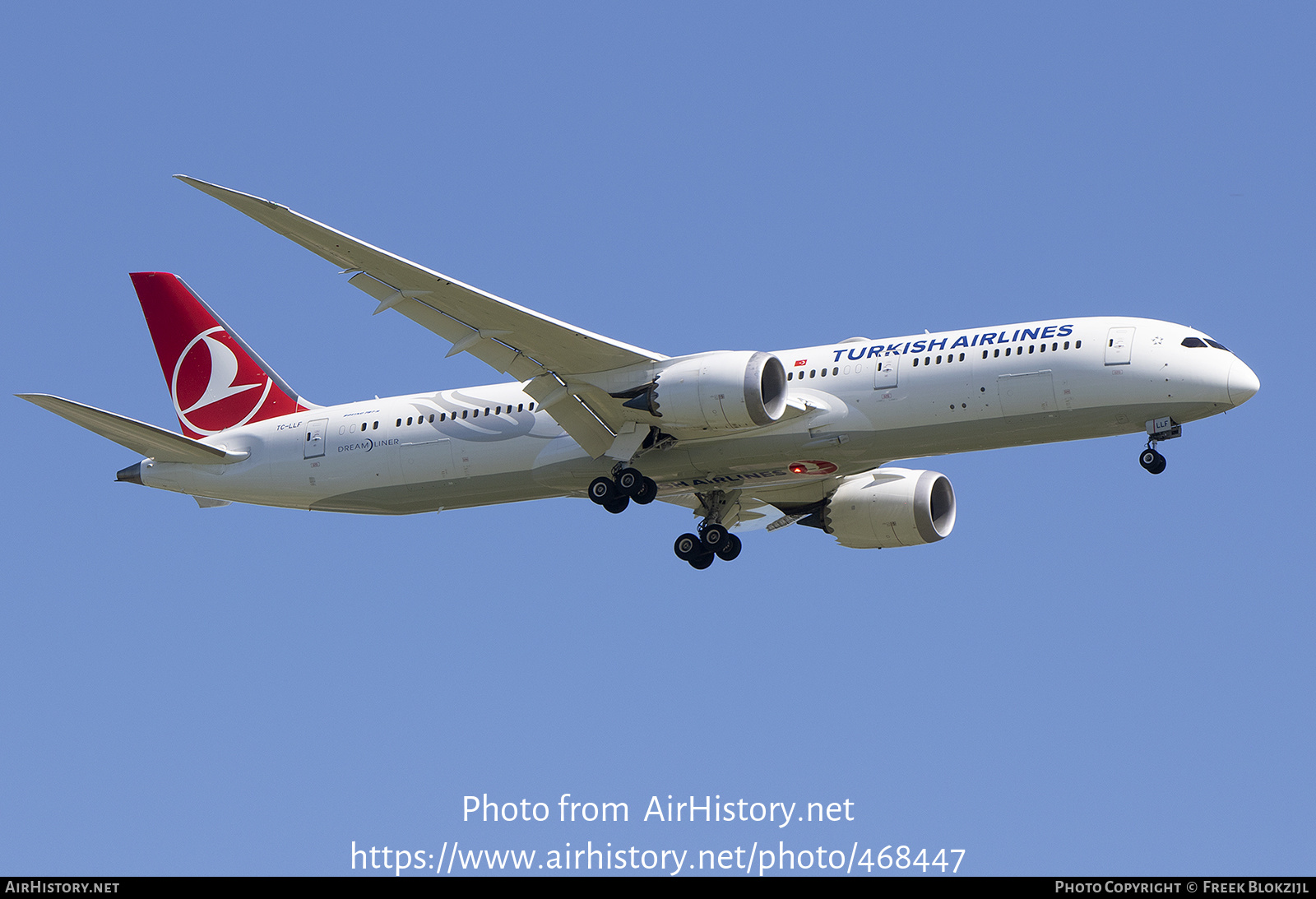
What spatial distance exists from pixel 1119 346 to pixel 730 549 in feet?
34.6

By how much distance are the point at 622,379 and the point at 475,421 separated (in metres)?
4.29

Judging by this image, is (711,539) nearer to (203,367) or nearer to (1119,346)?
(1119,346)

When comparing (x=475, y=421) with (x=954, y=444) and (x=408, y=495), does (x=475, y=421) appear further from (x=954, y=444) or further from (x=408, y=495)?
(x=954, y=444)

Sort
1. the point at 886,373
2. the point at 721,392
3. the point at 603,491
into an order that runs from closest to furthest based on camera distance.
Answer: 1. the point at 721,392
2. the point at 886,373
3. the point at 603,491

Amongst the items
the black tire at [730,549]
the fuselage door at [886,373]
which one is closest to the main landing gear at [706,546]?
the black tire at [730,549]

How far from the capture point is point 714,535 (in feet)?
127

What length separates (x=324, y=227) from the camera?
31.7 meters

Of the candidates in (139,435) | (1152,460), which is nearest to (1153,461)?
(1152,460)

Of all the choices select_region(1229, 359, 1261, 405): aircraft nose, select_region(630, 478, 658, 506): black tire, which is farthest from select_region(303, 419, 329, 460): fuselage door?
select_region(1229, 359, 1261, 405): aircraft nose

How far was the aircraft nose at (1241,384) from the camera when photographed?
32000mm
